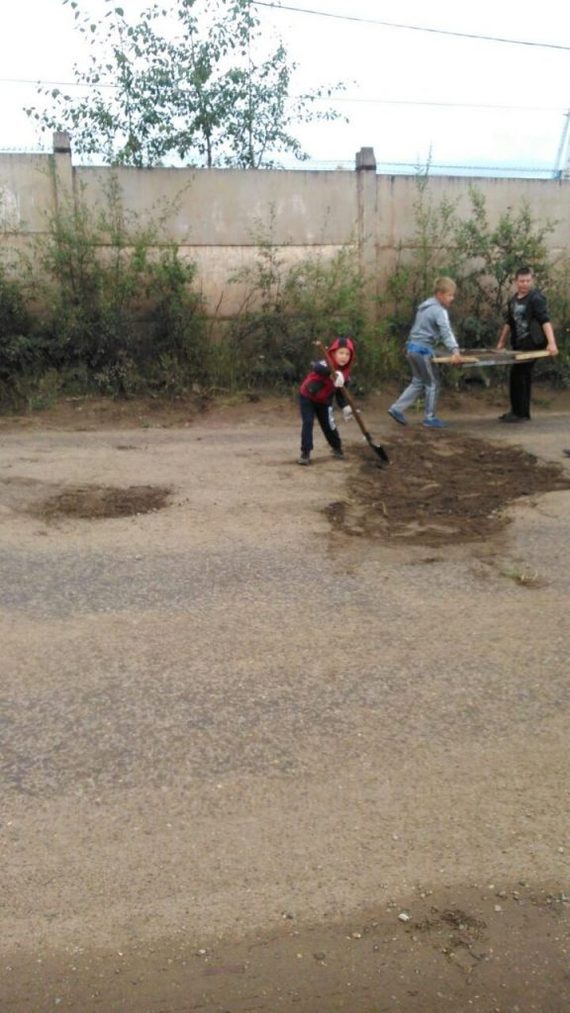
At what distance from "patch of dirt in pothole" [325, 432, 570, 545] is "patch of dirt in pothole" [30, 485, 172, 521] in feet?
4.79

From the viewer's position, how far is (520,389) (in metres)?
11.8

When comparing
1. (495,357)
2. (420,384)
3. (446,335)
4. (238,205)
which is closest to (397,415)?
(420,384)

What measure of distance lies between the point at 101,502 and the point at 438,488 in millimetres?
2885

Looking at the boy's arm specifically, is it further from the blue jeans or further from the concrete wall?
the concrete wall

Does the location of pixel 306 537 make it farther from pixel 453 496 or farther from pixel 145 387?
pixel 145 387

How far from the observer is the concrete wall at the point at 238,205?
11914mm

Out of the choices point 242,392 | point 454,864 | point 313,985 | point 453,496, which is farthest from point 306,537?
point 242,392

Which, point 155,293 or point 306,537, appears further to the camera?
point 155,293

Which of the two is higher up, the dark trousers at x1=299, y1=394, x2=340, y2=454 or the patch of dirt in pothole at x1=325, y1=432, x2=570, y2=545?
the dark trousers at x1=299, y1=394, x2=340, y2=454

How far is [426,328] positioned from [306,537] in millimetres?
4588

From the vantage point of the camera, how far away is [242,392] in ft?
40.8

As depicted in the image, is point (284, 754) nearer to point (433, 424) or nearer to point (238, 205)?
point (433, 424)

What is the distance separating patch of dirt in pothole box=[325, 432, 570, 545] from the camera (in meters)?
7.61

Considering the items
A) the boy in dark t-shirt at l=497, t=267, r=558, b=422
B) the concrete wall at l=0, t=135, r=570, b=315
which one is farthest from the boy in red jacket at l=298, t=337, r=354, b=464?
the concrete wall at l=0, t=135, r=570, b=315
